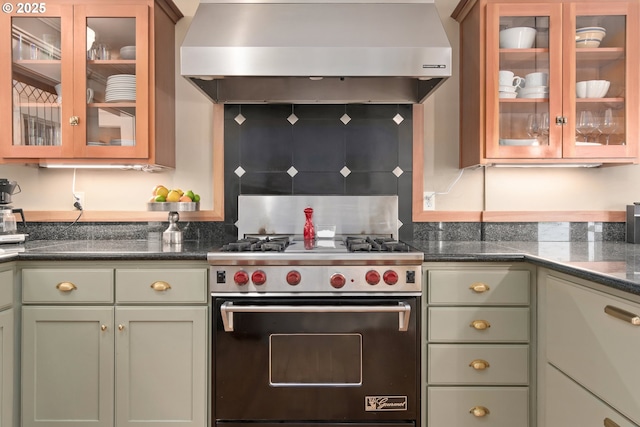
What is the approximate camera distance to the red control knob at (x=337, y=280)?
179 cm

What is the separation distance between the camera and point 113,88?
2154mm

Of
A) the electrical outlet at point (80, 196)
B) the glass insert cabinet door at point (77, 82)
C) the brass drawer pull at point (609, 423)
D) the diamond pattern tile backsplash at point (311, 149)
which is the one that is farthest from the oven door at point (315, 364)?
the electrical outlet at point (80, 196)

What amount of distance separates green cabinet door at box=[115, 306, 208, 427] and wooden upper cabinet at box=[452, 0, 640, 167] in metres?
1.61

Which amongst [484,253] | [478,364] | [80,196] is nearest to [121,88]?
[80,196]

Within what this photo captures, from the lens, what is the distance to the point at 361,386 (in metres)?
1.81

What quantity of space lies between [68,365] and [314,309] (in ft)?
3.51

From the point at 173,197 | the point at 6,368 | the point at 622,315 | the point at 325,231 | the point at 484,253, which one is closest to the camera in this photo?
the point at 622,315

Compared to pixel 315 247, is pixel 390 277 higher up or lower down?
lower down

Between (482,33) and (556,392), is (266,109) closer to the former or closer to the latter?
(482,33)

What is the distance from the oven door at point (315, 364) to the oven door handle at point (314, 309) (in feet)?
0.06

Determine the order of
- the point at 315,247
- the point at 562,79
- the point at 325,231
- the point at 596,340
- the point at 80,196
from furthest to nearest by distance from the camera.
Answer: the point at 80,196 → the point at 325,231 → the point at 562,79 → the point at 315,247 → the point at 596,340

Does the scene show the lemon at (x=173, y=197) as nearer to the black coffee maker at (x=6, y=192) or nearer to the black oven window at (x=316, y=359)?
the black coffee maker at (x=6, y=192)

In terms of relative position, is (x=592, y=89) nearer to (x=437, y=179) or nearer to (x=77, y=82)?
(x=437, y=179)

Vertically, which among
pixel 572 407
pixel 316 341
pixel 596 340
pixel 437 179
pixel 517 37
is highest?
pixel 517 37
